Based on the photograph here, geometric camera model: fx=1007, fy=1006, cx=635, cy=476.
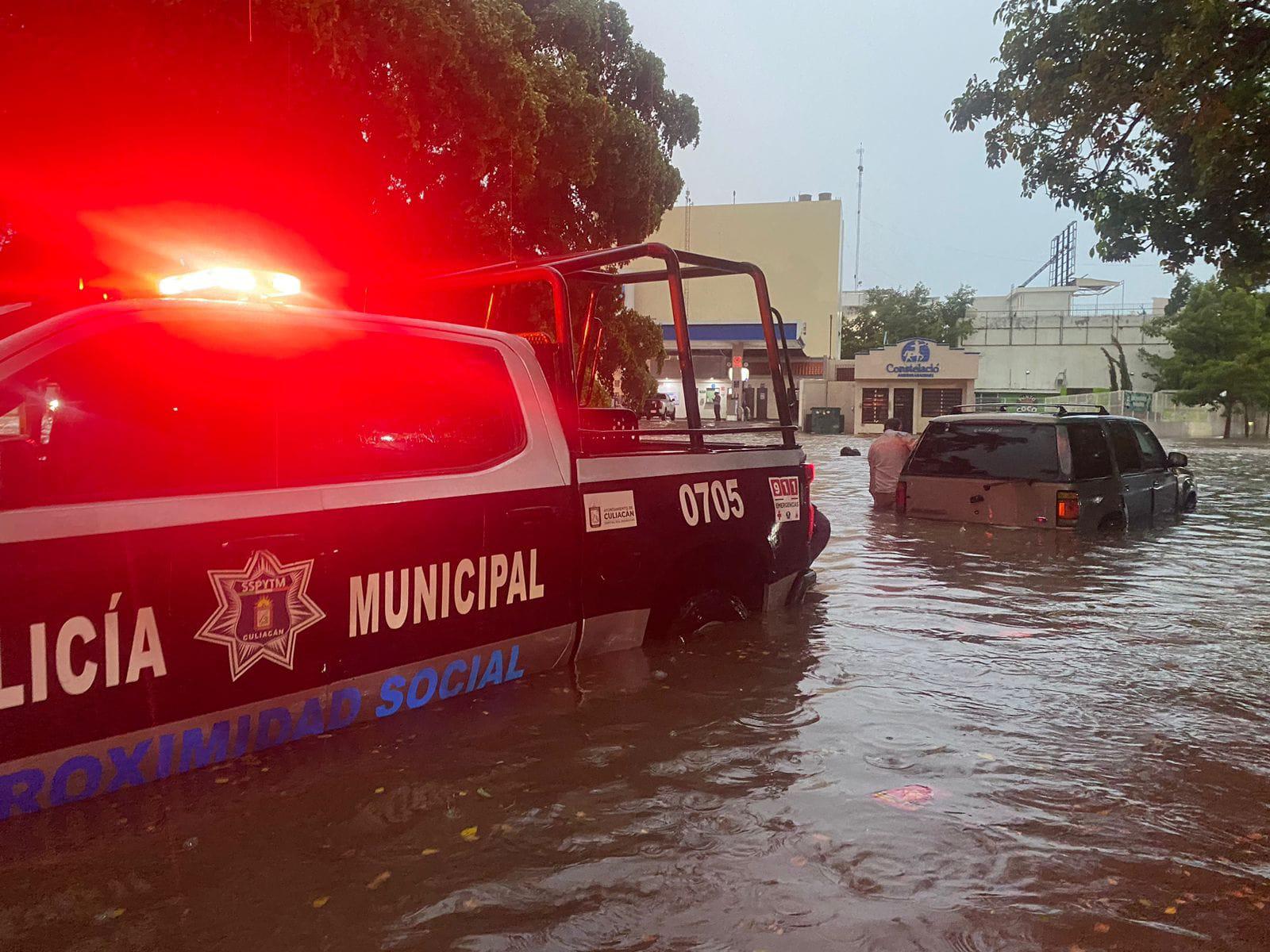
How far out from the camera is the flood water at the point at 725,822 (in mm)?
3045

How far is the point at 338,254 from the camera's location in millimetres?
12016

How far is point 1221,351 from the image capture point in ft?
161

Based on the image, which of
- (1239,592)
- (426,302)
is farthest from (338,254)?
(1239,592)

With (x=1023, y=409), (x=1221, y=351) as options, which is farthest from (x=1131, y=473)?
(x=1221, y=351)

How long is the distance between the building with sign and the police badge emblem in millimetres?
44568

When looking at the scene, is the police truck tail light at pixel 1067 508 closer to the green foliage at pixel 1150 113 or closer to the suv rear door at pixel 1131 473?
the suv rear door at pixel 1131 473

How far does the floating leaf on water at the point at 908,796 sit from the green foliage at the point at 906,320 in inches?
2588

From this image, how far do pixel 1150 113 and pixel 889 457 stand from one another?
230 inches

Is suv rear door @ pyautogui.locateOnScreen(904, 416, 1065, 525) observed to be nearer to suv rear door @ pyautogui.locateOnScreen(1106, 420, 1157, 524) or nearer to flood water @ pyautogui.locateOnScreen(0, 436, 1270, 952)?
suv rear door @ pyautogui.locateOnScreen(1106, 420, 1157, 524)

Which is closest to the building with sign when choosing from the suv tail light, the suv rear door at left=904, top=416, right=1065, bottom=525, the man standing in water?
the man standing in water

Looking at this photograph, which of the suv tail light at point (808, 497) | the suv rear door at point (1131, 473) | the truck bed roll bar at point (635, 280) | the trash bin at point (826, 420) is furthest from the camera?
the trash bin at point (826, 420)

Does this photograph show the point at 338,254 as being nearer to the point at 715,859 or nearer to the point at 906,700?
the point at 906,700

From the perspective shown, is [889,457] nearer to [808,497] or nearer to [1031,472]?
[1031,472]

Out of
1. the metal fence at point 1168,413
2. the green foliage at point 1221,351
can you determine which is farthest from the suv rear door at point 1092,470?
the green foliage at point 1221,351
